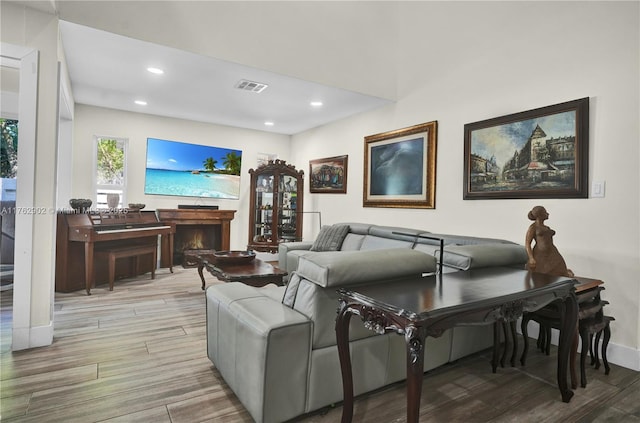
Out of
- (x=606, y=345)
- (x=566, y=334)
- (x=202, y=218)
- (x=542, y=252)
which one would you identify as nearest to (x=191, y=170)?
(x=202, y=218)

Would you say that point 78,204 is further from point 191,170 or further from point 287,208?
point 287,208

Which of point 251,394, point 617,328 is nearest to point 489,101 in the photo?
point 617,328

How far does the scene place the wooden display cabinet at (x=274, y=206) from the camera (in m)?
5.89

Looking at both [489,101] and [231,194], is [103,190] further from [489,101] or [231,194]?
[489,101]

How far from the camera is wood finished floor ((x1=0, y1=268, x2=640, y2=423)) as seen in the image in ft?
5.79

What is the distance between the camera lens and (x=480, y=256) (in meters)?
2.17

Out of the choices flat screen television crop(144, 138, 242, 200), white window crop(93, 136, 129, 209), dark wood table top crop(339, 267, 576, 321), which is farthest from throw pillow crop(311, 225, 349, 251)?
white window crop(93, 136, 129, 209)

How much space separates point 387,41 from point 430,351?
3.73 metres

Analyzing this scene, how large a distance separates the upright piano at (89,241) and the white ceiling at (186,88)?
5.38 ft

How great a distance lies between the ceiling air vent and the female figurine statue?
126 inches

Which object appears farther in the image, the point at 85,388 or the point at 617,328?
the point at 617,328

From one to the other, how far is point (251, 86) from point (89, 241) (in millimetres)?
2592

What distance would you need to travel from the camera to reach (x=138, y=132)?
5.49 meters

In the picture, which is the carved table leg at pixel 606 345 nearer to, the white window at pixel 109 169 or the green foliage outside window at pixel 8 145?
the green foliage outside window at pixel 8 145
